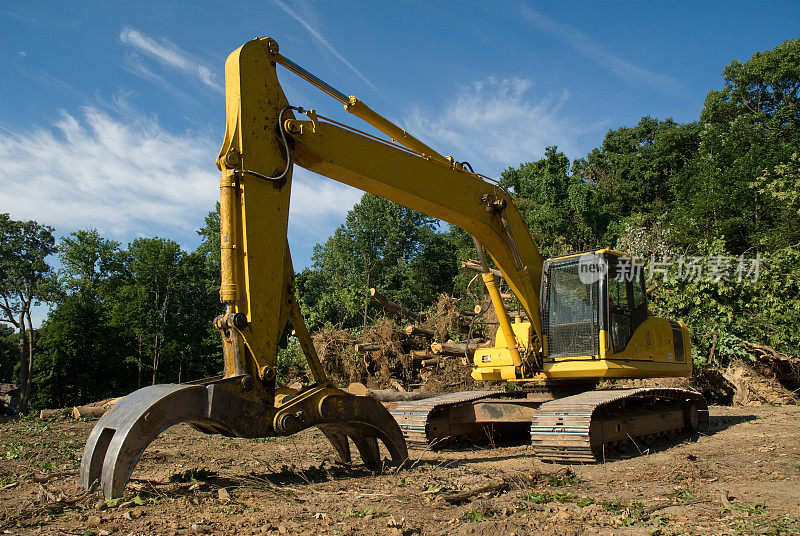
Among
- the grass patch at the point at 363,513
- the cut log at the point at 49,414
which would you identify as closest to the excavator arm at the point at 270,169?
the grass patch at the point at 363,513

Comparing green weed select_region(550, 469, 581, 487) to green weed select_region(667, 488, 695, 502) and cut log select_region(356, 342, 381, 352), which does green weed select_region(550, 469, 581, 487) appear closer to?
green weed select_region(667, 488, 695, 502)

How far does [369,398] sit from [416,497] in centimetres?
121

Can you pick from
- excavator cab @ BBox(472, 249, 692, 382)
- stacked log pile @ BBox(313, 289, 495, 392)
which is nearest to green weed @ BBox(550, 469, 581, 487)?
excavator cab @ BBox(472, 249, 692, 382)

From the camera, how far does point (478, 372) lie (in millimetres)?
8836

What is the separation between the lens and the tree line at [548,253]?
15297 mm

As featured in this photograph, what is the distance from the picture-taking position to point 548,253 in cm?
2397

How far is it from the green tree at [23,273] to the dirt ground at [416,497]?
2169 cm

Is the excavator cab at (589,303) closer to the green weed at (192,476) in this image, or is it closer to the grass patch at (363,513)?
the grass patch at (363,513)

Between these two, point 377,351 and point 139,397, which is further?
point 377,351

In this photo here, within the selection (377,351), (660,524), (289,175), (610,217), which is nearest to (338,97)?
(289,175)

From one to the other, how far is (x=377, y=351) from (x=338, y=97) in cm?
1004

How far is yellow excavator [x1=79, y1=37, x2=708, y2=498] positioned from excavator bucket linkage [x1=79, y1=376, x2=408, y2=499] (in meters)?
0.01

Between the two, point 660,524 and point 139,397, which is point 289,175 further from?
point 660,524

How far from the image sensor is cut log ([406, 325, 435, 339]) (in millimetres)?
14602
